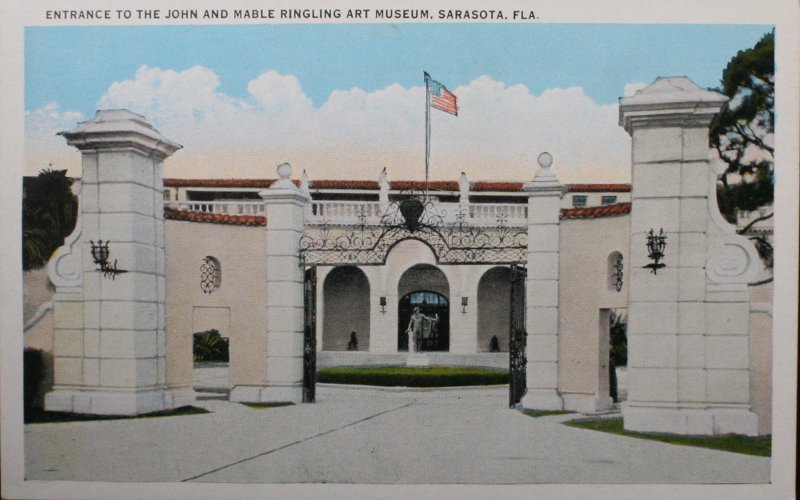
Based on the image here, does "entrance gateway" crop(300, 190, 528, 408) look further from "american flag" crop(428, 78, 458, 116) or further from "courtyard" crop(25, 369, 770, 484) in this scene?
"american flag" crop(428, 78, 458, 116)

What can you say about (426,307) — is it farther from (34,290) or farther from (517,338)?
A: (34,290)

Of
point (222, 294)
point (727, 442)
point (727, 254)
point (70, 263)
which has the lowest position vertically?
point (727, 442)

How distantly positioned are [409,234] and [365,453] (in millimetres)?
2125

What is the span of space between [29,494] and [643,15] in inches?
254

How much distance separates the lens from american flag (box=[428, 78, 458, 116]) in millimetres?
7797

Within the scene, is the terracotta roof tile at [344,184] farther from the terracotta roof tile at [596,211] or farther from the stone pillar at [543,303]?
the terracotta roof tile at [596,211]

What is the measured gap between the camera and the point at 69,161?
8188 mm

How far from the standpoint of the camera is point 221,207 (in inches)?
347

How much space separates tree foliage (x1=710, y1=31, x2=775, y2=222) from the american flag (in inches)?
84.1

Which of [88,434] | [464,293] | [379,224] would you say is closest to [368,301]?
[464,293]

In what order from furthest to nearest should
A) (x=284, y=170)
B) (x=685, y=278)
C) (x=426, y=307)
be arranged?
(x=426, y=307), (x=284, y=170), (x=685, y=278)

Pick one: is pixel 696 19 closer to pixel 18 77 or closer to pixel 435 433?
pixel 435 433

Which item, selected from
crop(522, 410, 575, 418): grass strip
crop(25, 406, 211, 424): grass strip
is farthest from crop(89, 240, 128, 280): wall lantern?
crop(522, 410, 575, 418): grass strip

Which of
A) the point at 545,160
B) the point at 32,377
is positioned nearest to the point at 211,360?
the point at 32,377
